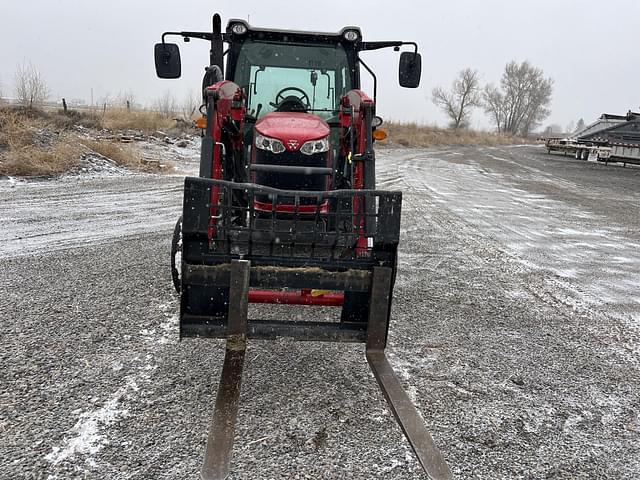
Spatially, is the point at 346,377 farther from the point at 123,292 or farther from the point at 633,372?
the point at 123,292

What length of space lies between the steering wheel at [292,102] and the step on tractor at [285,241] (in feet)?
0.06

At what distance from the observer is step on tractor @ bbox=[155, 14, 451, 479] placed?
111 inches

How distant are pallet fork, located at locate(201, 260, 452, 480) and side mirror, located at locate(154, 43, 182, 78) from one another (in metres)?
2.55

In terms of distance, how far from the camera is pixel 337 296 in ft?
11.2

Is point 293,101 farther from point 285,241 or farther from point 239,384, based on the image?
point 239,384

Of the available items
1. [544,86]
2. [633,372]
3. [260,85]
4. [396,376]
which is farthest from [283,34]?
[544,86]

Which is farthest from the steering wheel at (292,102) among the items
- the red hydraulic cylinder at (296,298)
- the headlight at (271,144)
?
the red hydraulic cylinder at (296,298)

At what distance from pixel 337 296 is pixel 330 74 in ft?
7.29

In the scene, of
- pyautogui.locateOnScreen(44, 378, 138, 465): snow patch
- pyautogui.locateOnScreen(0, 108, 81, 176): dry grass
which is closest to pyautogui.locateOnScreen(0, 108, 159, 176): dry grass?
pyautogui.locateOnScreen(0, 108, 81, 176): dry grass

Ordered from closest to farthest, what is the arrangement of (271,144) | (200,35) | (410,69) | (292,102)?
(271,144), (292,102), (200,35), (410,69)

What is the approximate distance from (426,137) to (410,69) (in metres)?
42.4

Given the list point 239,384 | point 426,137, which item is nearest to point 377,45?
point 239,384

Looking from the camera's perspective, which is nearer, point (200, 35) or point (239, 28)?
point (239, 28)

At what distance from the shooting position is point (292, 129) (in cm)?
352
